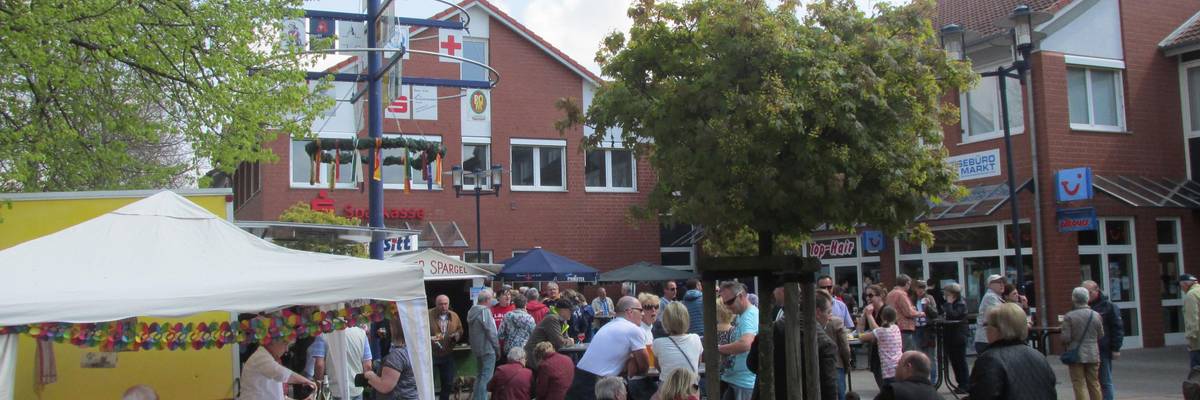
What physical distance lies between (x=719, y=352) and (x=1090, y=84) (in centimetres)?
1576

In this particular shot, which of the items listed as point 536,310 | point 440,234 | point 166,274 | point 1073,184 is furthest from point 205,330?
point 440,234

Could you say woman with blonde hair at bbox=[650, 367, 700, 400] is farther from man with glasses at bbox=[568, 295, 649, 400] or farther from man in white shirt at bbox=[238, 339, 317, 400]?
man in white shirt at bbox=[238, 339, 317, 400]

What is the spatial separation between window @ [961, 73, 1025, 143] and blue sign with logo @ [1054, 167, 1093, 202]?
4.41 feet

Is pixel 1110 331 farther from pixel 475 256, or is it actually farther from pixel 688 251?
pixel 688 251

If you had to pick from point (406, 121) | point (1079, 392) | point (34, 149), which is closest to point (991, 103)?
point (1079, 392)

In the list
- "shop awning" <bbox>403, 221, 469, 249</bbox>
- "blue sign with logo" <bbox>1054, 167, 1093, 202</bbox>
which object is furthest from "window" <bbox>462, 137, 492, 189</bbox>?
"blue sign with logo" <bbox>1054, 167, 1093, 202</bbox>

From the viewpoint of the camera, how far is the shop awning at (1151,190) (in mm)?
19984

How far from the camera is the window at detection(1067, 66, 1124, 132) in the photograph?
2125 cm

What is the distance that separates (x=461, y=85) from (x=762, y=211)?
8.78 metres

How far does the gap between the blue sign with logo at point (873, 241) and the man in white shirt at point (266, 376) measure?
56.1 feet

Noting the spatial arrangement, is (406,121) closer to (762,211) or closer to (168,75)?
(168,75)

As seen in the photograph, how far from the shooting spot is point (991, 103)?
71.2 feet

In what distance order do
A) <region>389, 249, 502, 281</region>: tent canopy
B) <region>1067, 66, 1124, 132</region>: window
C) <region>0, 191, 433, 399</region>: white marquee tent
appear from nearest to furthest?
<region>0, 191, 433, 399</region>: white marquee tent → <region>389, 249, 502, 281</region>: tent canopy → <region>1067, 66, 1124, 132</region>: window

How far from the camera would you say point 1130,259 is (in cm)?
2097
